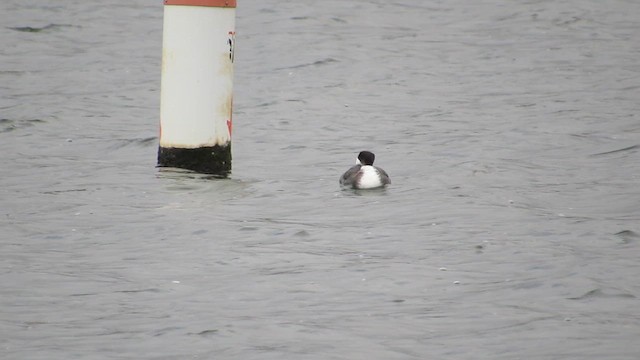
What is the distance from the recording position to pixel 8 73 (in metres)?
22.4

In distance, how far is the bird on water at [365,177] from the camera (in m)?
13.1

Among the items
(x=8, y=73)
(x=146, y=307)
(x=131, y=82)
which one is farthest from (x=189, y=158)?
(x=8, y=73)

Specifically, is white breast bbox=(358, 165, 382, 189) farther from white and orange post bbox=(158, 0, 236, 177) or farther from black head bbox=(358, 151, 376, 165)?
white and orange post bbox=(158, 0, 236, 177)

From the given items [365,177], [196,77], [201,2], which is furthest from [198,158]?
[365,177]

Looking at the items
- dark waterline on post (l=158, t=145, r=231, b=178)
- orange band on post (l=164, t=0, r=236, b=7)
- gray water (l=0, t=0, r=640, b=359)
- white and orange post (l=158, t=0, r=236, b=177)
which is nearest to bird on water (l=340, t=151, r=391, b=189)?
gray water (l=0, t=0, r=640, b=359)

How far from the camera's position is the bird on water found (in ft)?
42.9

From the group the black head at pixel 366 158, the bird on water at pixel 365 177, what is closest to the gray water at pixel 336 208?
the bird on water at pixel 365 177

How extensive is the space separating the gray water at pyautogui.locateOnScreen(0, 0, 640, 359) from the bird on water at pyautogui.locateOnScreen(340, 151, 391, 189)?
0.46ft

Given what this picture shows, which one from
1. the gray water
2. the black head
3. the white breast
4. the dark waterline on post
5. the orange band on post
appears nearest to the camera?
the gray water

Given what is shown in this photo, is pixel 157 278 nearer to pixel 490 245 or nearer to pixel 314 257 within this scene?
pixel 314 257

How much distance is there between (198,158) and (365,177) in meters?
1.61

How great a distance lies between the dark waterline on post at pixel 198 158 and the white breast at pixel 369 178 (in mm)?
1317

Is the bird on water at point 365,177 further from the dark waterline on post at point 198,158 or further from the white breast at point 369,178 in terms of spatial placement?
the dark waterline on post at point 198,158

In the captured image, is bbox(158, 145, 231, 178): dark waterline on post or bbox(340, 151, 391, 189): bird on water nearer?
bbox(158, 145, 231, 178): dark waterline on post
